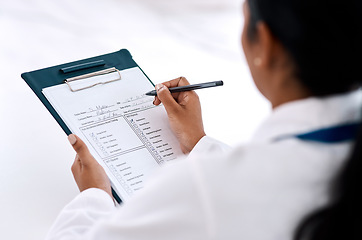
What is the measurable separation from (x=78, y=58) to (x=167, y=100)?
948 millimetres

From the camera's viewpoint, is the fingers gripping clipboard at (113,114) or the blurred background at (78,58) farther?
the blurred background at (78,58)

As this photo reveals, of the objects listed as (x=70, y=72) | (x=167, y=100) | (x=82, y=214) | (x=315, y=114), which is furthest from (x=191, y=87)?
(x=315, y=114)

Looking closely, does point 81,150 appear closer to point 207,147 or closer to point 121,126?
point 121,126

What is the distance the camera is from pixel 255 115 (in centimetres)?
184

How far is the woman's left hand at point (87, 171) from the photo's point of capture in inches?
37.6

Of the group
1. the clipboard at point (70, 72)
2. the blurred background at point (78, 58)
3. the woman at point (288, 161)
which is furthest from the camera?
the blurred background at point (78, 58)

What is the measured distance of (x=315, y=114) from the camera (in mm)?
621

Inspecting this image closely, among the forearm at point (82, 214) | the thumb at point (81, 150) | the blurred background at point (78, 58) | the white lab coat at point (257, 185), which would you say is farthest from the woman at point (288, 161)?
the blurred background at point (78, 58)

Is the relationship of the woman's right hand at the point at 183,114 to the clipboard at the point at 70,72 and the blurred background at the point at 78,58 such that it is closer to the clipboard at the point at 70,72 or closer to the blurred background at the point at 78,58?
Answer: the clipboard at the point at 70,72

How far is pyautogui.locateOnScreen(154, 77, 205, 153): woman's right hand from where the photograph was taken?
3.68ft

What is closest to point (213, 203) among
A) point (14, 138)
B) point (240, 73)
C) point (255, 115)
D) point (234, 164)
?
point (234, 164)

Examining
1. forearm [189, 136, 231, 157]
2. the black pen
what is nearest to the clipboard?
the black pen

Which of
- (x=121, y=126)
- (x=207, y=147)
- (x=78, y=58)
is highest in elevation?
(x=78, y=58)

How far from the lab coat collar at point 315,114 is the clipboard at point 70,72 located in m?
0.55
